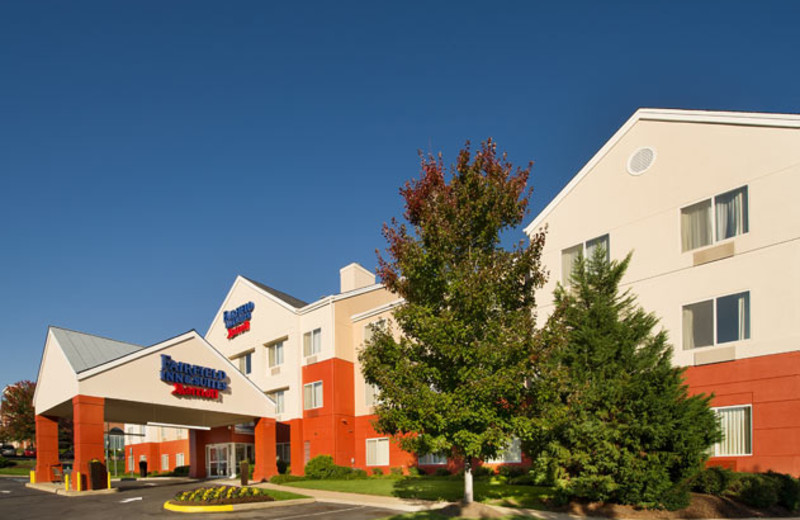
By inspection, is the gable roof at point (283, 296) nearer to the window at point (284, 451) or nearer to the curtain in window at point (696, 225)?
the window at point (284, 451)

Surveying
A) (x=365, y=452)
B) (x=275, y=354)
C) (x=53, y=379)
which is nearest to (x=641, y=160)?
(x=365, y=452)

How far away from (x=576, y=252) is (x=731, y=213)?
6.06m

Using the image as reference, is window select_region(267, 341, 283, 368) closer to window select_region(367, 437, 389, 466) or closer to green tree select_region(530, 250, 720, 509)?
window select_region(367, 437, 389, 466)

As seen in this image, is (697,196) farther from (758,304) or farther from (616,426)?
(616,426)

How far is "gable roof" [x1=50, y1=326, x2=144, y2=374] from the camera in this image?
2466 cm

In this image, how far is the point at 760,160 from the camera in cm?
1948

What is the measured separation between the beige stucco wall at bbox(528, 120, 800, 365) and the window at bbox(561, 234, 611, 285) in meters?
0.21

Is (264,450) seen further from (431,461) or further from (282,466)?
(431,461)

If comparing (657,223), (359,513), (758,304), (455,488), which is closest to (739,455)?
(758,304)

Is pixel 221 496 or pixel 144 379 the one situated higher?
pixel 144 379

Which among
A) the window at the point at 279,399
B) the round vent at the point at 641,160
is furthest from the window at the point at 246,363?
the round vent at the point at 641,160

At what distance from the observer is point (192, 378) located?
26.5 metres

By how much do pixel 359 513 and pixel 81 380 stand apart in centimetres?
1275

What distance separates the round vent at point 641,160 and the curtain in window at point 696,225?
2369 millimetres
